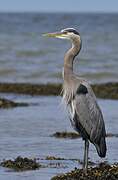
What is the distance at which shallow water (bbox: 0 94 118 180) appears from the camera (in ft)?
36.9

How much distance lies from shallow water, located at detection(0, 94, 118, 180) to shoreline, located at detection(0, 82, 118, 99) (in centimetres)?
172

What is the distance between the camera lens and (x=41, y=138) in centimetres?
1380

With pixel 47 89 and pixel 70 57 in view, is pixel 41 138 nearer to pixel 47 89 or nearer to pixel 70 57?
pixel 70 57

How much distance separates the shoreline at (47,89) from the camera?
20.7m

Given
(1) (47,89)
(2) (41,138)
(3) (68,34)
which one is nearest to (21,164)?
(3) (68,34)

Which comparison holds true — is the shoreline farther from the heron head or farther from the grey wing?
the grey wing

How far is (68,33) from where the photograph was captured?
10.7m

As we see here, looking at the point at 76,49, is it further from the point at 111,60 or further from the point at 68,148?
the point at 111,60

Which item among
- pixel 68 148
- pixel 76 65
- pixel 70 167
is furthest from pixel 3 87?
pixel 70 167

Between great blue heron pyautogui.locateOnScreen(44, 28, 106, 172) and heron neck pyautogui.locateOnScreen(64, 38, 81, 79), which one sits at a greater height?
heron neck pyautogui.locateOnScreen(64, 38, 81, 79)

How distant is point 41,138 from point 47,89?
7.79 meters

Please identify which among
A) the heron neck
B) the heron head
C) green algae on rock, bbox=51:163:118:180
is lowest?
green algae on rock, bbox=51:163:118:180

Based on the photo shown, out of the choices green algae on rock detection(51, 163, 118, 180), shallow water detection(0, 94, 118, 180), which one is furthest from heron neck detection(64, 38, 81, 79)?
green algae on rock detection(51, 163, 118, 180)

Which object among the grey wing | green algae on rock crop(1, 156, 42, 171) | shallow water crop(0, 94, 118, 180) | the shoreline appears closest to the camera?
the grey wing
